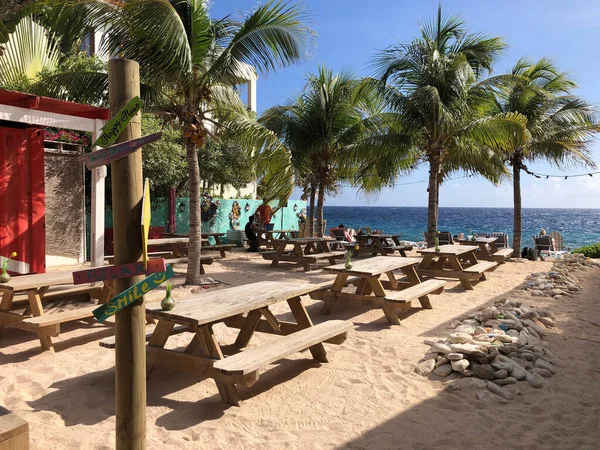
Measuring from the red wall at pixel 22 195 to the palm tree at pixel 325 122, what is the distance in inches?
302

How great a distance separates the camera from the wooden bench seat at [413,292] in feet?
20.1

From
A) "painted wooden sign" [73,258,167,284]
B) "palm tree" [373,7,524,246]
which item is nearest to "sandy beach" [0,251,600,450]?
"painted wooden sign" [73,258,167,284]

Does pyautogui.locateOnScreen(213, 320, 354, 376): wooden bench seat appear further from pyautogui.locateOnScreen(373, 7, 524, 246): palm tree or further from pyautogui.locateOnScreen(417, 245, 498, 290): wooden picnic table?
pyautogui.locateOnScreen(373, 7, 524, 246): palm tree

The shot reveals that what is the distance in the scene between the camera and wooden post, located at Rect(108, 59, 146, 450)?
2.07m

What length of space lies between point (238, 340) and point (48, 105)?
476 centimetres

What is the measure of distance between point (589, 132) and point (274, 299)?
47.4 feet

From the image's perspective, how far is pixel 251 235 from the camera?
1566 cm

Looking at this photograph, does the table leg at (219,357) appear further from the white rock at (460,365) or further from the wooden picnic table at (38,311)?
the white rock at (460,365)

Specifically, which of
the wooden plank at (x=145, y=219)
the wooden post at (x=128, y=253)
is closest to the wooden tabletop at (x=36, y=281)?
the wooden post at (x=128, y=253)

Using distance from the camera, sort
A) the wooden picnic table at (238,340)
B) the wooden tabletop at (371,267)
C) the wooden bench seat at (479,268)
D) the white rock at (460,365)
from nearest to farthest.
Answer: the wooden picnic table at (238,340) < the white rock at (460,365) < the wooden tabletop at (371,267) < the wooden bench seat at (479,268)

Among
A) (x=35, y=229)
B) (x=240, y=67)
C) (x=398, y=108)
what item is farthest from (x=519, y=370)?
(x=398, y=108)

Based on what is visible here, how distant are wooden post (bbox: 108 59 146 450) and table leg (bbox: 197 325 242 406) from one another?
142 centimetres

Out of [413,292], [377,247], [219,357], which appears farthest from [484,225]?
[219,357]

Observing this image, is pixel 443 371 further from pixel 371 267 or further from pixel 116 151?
pixel 116 151
